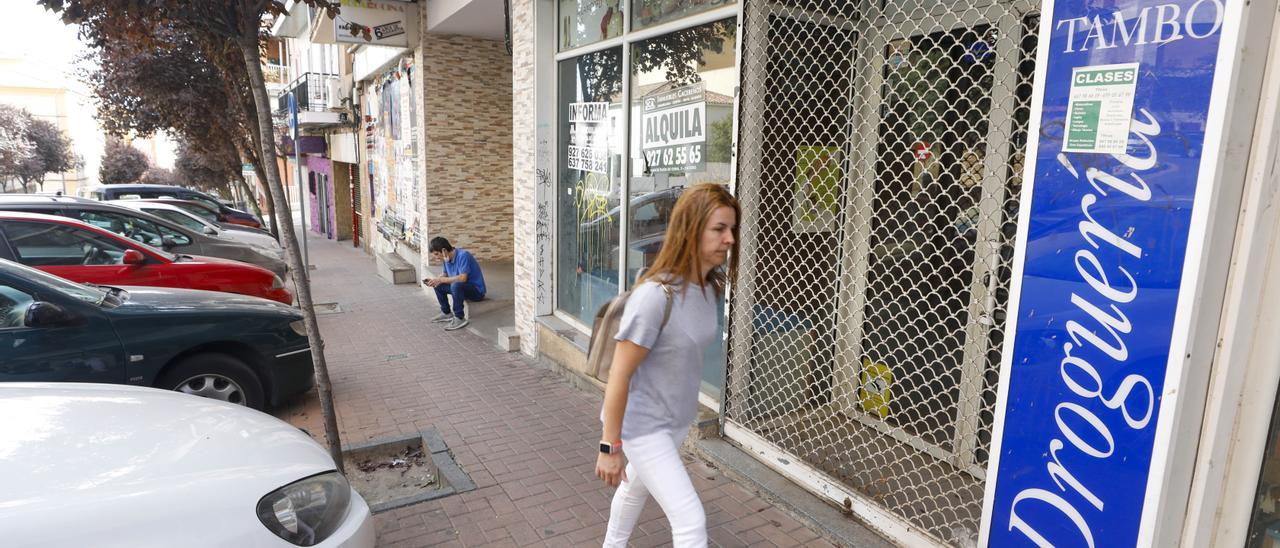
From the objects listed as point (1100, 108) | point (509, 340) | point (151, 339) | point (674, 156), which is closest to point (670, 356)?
point (1100, 108)

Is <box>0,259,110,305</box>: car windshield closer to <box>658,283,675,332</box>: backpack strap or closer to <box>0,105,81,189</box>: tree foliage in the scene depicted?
<box>658,283,675,332</box>: backpack strap

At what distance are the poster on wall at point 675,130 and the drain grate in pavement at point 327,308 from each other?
20.3 ft

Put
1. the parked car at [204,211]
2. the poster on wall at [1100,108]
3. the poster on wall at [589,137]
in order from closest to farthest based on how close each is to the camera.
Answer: the poster on wall at [1100,108], the poster on wall at [589,137], the parked car at [204,211]

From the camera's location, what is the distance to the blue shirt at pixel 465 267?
28.2 ft

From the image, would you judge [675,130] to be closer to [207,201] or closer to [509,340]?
[509,340]

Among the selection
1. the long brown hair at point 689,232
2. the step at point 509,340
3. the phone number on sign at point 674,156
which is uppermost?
the phone number on sign at point 674,156

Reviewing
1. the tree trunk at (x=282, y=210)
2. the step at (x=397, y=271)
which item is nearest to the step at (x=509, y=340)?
the tree trunk at (x=282, y=210)

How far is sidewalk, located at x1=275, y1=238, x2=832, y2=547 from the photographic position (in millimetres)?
3711

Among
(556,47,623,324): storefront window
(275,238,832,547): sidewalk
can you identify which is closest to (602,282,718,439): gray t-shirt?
(275,238,832,547): sidewalk

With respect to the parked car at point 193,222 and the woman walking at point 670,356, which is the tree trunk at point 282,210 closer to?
the woman walking at point 670,356

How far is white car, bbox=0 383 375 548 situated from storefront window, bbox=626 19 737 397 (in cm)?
266

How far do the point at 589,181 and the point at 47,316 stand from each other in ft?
13.2

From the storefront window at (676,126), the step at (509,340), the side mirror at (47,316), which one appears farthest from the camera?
the step at (509,340)

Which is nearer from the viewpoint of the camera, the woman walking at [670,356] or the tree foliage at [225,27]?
the woman walking at [670,356]
